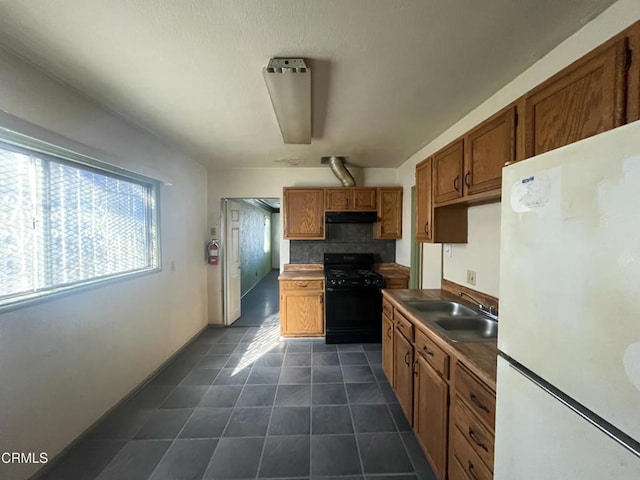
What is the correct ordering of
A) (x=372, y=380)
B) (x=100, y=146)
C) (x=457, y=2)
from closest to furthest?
(x=457, y=2), (x=100, y=146), (x=372, y=380)

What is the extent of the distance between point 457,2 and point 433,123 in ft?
4.24

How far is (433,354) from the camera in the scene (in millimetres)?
1466

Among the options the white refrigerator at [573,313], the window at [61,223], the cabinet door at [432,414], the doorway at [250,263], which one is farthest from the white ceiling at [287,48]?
the doorway at [250,263]

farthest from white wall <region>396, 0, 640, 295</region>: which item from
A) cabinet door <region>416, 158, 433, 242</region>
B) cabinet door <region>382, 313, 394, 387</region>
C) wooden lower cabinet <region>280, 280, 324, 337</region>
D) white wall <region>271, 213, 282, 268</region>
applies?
white wall <region>271, 213, 282, 268</region>

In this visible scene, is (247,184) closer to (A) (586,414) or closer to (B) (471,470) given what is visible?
(B) (471,470)

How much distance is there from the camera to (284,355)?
9.96 feet

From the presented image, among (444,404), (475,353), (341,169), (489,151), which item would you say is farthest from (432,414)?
(341,169)

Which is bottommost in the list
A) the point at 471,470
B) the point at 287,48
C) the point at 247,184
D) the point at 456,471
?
the point at 456,471

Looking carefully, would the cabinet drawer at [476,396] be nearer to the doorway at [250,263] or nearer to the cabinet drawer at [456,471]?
the cabinet drawer at [456,471]

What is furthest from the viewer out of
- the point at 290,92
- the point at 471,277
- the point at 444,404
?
the point at 471,277

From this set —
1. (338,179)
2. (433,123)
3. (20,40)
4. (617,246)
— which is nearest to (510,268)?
(617,246)

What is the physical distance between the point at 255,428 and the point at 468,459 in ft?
4.78

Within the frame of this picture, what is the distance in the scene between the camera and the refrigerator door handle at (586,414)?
498 millimetres

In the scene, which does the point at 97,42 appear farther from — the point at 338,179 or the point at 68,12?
the point at 338,179
